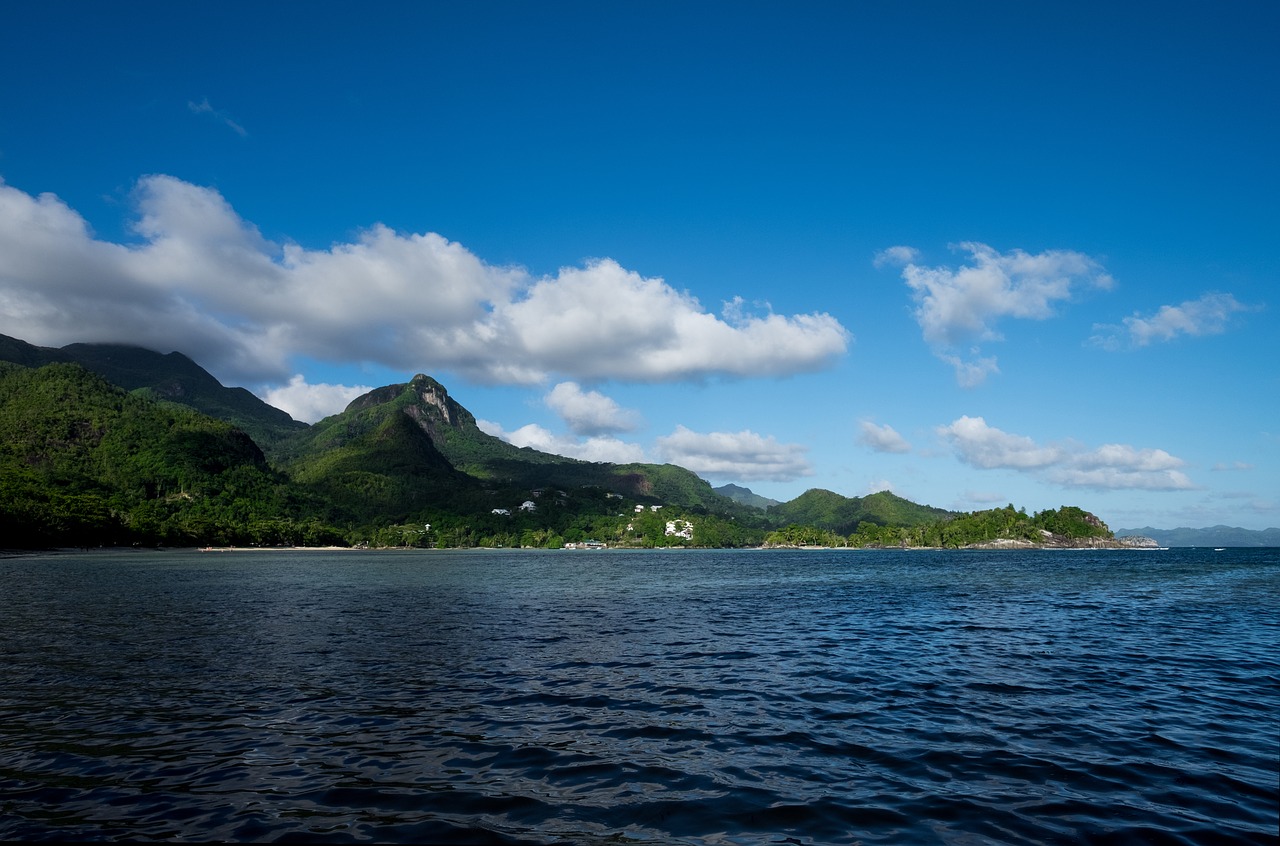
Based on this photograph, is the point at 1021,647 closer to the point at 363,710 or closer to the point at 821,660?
the point at 821,660

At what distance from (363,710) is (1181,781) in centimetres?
2261

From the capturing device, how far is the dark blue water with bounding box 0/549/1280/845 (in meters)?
12.8

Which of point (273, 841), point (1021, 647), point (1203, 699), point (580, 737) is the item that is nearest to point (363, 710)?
point (580, 737)

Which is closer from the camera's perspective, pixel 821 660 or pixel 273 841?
pixel 273 841

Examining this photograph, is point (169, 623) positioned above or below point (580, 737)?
below

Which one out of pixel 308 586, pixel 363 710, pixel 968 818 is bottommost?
pixel 308 586

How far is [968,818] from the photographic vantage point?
42.5ft

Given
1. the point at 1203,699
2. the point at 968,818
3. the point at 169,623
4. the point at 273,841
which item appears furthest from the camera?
the point at 169,623

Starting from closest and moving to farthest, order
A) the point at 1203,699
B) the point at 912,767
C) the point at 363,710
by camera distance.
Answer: the point at 912,767 → the point at 363,710 → the point at 1203,699

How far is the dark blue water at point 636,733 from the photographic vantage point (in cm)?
1283

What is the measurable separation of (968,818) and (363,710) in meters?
17.8

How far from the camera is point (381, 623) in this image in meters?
45.0

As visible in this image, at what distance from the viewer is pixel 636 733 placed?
1906 cm

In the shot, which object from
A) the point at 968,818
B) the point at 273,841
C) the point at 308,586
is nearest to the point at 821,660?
the point at 968,818
